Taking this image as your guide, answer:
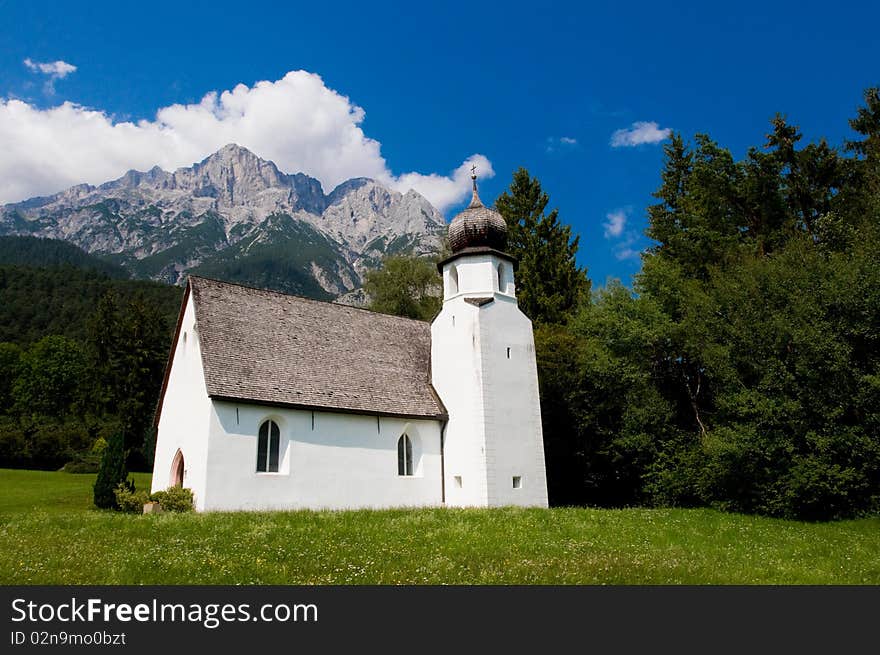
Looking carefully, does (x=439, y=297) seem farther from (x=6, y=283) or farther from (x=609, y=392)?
(x=6, y=283)

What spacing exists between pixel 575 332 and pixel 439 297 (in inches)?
687

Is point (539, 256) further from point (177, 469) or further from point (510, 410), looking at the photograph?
point (177, 469)

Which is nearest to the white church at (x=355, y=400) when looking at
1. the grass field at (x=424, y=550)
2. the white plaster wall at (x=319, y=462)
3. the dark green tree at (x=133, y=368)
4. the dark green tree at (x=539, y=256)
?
the white plaster wall at (x=319, y=462)

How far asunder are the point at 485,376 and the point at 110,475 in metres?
13.5

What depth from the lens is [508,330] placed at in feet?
82.3

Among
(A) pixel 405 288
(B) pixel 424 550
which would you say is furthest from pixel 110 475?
(A) pixel 405 288

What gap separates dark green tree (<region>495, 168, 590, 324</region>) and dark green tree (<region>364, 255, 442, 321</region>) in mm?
7453

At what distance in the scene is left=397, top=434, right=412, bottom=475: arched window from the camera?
23.4 m

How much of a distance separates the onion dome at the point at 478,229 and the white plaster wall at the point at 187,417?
11.2 m

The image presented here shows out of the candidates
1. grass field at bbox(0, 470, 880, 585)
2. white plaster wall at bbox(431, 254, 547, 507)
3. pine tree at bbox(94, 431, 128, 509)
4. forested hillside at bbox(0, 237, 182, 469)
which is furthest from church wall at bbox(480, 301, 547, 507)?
forested hillside at bbox(0, 237, 182, 469)

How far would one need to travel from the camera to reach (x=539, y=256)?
135 feet

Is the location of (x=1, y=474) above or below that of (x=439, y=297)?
below

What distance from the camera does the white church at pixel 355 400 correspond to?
65.1ft
